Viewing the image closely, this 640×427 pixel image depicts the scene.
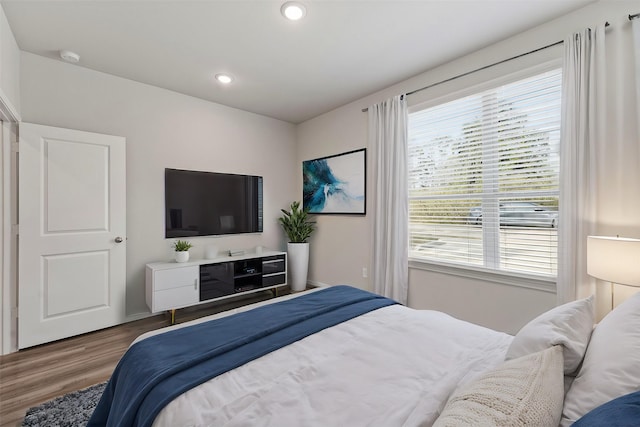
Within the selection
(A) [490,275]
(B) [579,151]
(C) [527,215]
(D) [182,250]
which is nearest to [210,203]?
(D) [182,250]

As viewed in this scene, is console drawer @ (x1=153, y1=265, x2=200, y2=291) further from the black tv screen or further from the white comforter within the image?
the white comforter

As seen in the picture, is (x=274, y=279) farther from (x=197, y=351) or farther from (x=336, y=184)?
(x=197, y=351)

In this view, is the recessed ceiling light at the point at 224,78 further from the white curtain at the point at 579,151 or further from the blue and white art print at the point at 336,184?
the white curtain at the point at 579,151

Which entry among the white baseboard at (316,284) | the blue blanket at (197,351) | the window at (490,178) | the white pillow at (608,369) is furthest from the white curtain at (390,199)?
the white pillow at (608,369)

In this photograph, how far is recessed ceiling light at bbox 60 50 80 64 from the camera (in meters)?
2.55

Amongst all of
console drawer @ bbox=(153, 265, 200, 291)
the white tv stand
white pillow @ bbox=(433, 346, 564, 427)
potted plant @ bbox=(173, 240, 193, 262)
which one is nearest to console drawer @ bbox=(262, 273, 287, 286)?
the white tv stand

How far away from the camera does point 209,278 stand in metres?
3.25

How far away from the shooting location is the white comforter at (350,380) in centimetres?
86

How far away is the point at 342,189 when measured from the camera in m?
3.88

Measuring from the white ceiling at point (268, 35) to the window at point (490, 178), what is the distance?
0.55m

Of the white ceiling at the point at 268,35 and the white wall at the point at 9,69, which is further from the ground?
the white ceiling at the point at 268,35

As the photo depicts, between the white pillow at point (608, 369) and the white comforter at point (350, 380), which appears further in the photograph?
the white comforter at point (350, 380)

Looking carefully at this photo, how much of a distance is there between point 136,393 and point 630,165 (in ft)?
9.94

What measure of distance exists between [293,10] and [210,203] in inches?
94.7
